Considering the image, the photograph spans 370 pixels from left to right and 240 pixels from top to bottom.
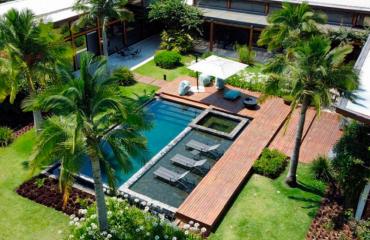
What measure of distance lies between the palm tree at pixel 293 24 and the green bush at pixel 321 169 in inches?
280

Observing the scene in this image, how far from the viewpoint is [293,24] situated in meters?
24.4

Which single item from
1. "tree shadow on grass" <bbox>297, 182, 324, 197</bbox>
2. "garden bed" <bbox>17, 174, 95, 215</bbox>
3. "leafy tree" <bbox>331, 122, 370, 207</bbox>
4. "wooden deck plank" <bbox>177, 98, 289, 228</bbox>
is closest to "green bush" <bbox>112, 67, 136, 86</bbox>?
"wooden deck plank" <bbox>177, 98, 289, 228</bbox>

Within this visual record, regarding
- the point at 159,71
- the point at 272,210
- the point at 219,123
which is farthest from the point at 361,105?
the point at 159,71

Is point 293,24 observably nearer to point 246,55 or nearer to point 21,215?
point 246,55

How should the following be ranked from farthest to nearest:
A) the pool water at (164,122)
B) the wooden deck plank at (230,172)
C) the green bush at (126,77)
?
the green bush at (126,77), the pool water at (164,122), the wooden deck plank at (230,172)

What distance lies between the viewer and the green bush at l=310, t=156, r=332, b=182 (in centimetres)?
1970

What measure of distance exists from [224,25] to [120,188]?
1987 cm

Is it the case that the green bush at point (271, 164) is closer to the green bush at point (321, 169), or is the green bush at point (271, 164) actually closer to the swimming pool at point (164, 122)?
the green bush at point (321, 169)

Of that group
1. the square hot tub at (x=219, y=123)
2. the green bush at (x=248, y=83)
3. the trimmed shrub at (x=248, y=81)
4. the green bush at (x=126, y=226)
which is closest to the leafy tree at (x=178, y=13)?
the trimmed shrub at (x=248, y=81)

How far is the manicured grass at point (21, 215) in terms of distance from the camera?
16875 mm

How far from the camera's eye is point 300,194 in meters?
19.1

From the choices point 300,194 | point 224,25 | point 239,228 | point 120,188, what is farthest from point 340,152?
point 224,25

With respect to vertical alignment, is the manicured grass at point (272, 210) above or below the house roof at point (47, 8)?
below

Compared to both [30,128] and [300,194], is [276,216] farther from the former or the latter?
[30,128]
